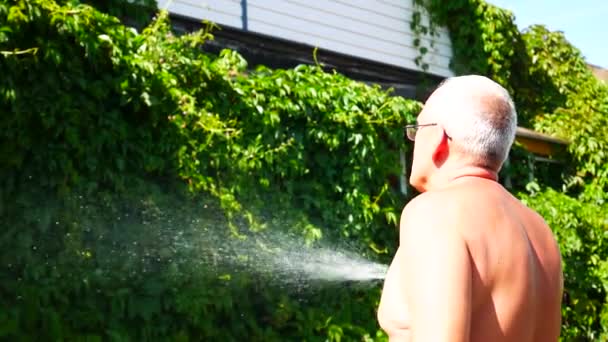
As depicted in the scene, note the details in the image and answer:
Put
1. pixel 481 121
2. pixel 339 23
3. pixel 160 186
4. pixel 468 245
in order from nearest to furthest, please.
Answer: pixel 468 245 < pixel 481 121 < pixel 160 186 < pixel 339 23

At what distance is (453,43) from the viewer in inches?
438

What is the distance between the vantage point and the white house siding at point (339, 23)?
28.1 ft

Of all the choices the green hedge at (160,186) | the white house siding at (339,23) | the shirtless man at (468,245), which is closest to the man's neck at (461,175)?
the shirtless man at (468,245)

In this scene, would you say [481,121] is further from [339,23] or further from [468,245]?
[339,23]

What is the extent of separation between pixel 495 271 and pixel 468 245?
10cm

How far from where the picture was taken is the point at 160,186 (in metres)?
5.73

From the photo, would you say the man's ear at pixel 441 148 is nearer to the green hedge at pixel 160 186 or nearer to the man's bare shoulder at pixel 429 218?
the man's bare shoulder at pixel 429 218

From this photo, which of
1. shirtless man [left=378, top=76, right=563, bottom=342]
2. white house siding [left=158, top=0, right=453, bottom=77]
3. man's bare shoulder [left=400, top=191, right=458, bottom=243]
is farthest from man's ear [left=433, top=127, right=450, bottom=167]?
white house siding [left=158, top=0, right=453, bottom=77]

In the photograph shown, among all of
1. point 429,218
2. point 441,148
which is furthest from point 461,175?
point 429,218

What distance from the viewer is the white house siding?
856 cm

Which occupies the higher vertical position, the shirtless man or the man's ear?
the man's ear

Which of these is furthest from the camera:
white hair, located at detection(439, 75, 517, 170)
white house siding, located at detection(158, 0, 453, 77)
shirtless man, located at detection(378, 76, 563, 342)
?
white house siding, located at detection(158, 0, 453, 77)

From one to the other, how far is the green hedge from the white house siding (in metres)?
1.81

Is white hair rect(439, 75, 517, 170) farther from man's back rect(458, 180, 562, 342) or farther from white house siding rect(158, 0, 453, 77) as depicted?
white house siding rect(158, 0, 453, 77)
